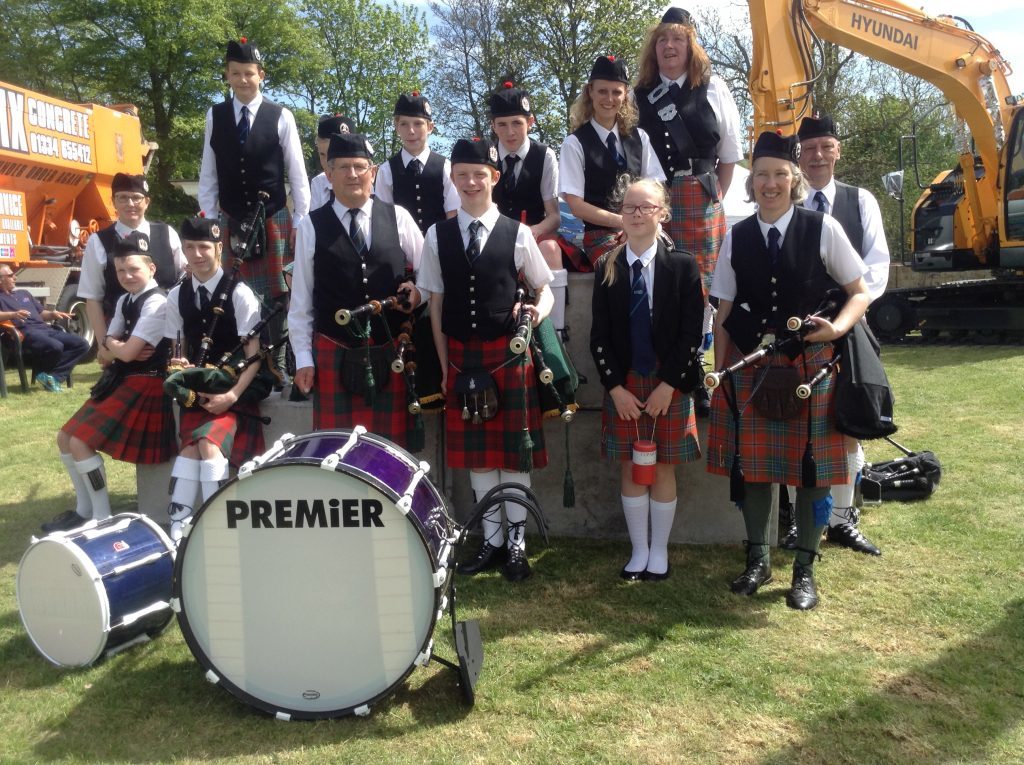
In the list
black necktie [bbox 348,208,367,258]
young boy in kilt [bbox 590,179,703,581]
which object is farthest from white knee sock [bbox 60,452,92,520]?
young boy in kilt [bbox 590,179,703,581]

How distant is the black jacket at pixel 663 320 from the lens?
3.42 meters

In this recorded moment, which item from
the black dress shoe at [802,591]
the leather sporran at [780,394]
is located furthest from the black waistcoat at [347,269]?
the black dress shoe at [802,591]

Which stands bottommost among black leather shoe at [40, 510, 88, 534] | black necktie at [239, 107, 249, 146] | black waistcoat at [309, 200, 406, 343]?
black leather shoe at [40, 510, 88, 534]

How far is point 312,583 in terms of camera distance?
259cm

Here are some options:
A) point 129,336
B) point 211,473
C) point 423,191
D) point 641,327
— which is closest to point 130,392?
point 129,336

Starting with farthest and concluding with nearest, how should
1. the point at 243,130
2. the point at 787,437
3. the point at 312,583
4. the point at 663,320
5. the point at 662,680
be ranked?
the point at 243,130, the point at 663,320, the point at 787,437, the point at 662,680, the point at 312,583

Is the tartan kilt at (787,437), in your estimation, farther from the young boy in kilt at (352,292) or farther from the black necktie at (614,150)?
the young boy in kilt at (352,292)

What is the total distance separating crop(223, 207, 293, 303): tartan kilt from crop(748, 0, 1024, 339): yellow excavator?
16.7 ft

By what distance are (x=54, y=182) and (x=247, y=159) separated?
25.8 feet

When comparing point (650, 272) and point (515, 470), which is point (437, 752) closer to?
point (515, 470)

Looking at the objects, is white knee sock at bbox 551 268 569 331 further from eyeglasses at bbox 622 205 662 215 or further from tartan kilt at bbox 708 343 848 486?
tartan kilt at bbox 708 343 848 486

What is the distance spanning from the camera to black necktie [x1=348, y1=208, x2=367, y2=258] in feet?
11.8

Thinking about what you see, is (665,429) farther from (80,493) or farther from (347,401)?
(80,493)

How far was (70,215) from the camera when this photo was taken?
11.6 m
